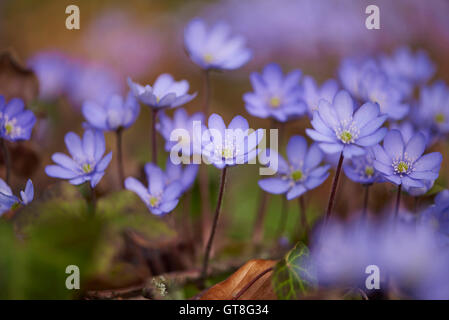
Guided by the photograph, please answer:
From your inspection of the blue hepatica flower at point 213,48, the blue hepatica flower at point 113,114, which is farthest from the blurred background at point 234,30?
the blue hepatica flower at point 113,114

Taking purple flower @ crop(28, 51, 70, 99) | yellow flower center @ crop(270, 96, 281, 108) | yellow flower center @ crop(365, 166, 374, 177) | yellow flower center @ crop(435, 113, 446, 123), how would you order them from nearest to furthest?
yellow flower center @ crop(365, 166, 374, 177), yellow flower center @ crop(270, 96, 281, 108), yellow flower center @ crop(435, 113, 446, 123), purple flower @ crop(28, 51, 70, 99)

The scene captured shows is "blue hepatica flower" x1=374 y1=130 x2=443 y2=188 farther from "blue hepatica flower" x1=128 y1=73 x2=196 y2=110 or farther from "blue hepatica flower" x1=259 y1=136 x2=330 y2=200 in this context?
"blue hepatica flower" x1=128 y1=73 x2=196 y2=110

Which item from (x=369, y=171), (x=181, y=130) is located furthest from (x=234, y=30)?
(x=369, y=171)

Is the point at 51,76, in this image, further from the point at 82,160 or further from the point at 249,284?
the point at 249,284

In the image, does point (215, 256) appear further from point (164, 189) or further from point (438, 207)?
point (438, 207)

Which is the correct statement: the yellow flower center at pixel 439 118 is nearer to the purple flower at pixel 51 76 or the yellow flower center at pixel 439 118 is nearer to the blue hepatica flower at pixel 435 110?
the blue hepatica flower at pixel 435 110

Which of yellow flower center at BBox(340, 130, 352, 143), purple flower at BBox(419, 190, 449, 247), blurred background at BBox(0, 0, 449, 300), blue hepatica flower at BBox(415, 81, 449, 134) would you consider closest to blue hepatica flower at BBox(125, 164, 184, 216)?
yellow flower center at BBox(340, 130, 352, 143)

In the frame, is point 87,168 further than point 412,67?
No
